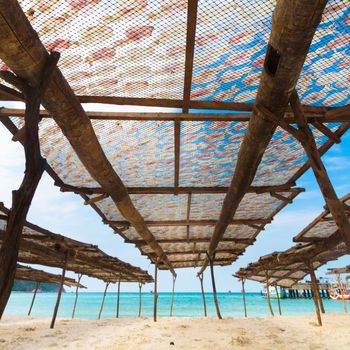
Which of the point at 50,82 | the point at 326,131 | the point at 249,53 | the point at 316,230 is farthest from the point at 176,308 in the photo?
the point at 50,82

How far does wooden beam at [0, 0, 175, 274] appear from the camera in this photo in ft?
6.09

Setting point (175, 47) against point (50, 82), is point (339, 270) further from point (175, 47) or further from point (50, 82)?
point (50, 82)

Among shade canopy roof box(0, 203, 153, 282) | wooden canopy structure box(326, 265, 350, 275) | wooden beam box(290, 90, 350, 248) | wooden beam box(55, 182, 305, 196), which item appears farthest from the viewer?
wooden canopy structure box(326, 265, 350, 275)

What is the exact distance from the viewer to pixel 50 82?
7.66ft

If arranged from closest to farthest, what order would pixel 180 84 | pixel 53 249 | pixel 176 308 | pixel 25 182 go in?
pixel 25 182 → pixel 180 84 → pixel 53 249 → pixel 176 308

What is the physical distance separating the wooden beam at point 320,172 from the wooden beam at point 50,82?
228cm

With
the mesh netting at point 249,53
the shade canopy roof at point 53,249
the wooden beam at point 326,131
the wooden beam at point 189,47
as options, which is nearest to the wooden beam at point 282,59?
the mesh netting at point 249,53

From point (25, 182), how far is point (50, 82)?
0.89m

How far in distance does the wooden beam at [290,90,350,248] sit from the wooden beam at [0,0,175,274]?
2.28 m

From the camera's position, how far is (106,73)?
3.37 metres

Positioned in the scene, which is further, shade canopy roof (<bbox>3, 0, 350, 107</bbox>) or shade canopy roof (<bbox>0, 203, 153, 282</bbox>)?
shade canopy roof (<bbox>0, 203, 153, 282</bbox>)

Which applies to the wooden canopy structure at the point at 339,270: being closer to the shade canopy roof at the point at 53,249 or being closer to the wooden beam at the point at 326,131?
the shade canopy roof at the point at 53,249

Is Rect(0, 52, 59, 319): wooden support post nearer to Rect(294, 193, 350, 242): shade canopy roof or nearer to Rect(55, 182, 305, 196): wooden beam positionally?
Rect(55, 182, 305, 196): wooden beam

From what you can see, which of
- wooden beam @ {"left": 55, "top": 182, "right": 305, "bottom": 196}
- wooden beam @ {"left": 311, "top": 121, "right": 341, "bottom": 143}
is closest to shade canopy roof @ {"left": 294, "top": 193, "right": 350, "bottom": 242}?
wooden beam @ {"left": 55, "top": 182, "right": 305, "bottom": 196}
